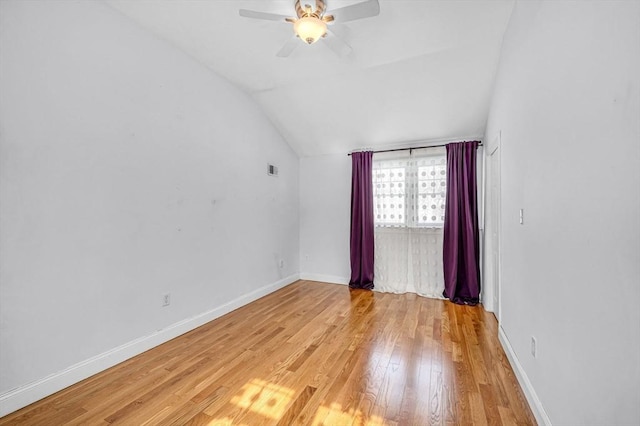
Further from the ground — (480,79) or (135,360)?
(480,79)

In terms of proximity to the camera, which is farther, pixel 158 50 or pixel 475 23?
pixel 158 50

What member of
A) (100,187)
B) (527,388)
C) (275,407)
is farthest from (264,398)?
(100,187)

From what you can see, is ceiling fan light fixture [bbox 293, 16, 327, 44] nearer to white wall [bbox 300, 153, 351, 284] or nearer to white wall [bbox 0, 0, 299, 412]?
white wall [bbox 0, 0, 299, 412]

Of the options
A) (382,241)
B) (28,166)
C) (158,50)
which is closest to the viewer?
(28,166)

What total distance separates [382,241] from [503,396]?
101 inches

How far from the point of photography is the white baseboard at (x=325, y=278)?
445 centimetres

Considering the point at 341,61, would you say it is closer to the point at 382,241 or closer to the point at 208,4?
the point at 208,4

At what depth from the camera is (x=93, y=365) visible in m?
1.96

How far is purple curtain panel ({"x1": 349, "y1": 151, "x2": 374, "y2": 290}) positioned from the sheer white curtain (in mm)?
109

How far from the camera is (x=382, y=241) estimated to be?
4160 mm

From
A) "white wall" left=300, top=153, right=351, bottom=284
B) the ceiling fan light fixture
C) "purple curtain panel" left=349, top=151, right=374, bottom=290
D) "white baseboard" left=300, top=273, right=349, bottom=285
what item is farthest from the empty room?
"white wall" left=300, top=153, right=351, bottom=284

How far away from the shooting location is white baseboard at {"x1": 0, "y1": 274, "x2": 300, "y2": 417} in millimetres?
1611

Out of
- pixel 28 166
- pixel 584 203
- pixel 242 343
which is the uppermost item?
pixel 28 166

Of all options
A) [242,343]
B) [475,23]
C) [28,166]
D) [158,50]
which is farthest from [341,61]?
[242,343]
